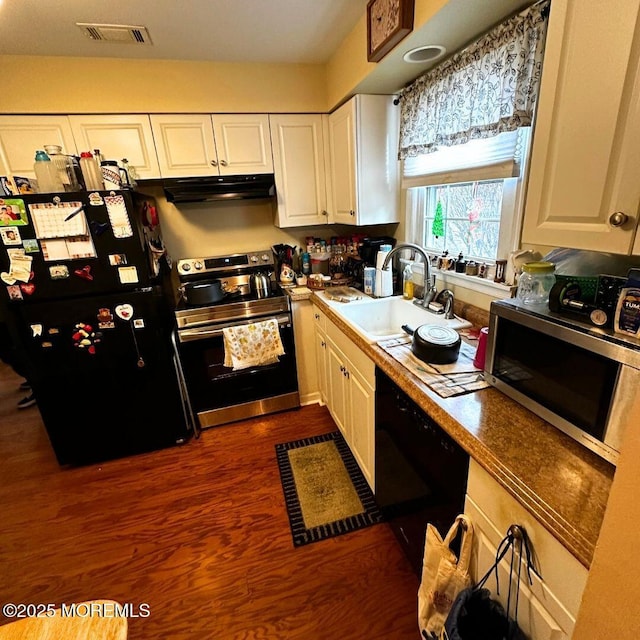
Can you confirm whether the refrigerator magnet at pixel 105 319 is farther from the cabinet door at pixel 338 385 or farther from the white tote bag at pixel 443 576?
the white tote bag at pixel 443 576

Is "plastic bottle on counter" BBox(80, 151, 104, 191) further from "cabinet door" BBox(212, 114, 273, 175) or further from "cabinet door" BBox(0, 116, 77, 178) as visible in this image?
"cabinet door" BBox(212, 114, 273, 175)

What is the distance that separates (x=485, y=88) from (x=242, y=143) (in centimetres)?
152

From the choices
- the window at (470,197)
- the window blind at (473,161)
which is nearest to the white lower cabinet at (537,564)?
the window at (470,197)

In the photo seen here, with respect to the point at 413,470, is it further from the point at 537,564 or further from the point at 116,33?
the point at 116,33

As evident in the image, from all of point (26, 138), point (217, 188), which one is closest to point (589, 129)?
point (217, 188)

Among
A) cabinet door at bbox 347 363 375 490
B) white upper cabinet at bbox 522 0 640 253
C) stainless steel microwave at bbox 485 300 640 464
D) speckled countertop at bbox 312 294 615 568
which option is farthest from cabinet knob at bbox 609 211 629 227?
cabinet door at bbox 347 363 375 490

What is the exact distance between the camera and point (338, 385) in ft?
6.91

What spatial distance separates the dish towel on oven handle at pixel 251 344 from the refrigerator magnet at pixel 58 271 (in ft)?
2.96

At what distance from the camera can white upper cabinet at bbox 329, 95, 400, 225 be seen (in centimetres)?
204

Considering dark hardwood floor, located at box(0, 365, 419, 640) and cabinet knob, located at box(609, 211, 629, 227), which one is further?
dark hardwood floor, located at box(0, 365, 419, 640)

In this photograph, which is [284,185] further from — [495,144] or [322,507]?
[322,507]

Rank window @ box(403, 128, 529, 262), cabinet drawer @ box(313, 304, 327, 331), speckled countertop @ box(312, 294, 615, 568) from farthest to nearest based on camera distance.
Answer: cabinet drawer @ box(313, 304, 327, 331) < window @ box(403, 128, 529, 262) < speckled countertop @ box(312, 294, 615, 568)

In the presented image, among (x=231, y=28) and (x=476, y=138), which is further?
(x=231, y=28)

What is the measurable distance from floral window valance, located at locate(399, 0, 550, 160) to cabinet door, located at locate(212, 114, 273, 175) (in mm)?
982
